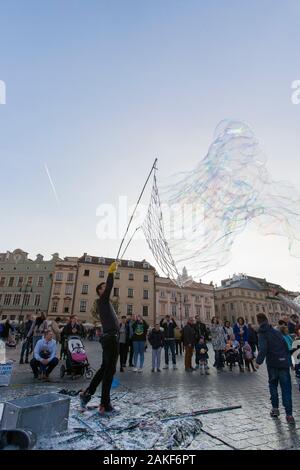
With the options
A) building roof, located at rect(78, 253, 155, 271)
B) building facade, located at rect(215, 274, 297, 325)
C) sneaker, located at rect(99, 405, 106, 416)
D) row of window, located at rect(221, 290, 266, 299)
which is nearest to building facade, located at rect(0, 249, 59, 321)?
building roof, located at rect(78, 253, 155, 271)

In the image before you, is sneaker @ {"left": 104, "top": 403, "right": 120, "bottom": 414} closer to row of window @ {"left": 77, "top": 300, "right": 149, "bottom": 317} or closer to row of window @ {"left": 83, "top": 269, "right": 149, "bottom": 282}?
row of window @ {"left": 77, "top": 300, "right": 149, "bottom": 317}

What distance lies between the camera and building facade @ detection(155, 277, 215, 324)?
60844mm

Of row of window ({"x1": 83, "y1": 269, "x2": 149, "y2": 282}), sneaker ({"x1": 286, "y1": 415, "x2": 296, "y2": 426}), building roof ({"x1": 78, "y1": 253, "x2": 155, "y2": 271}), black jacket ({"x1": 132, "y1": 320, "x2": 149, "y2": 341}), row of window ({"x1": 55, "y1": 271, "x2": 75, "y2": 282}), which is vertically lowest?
sneaker ({"x1": 286, "y1": 415, "x2": 296, "y2": 426})

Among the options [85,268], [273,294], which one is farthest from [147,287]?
[273,294]

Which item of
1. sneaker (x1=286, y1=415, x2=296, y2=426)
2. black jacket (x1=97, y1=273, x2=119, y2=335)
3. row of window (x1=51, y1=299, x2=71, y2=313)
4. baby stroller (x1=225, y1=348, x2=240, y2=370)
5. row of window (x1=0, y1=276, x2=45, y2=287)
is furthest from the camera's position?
row of window (x1=0, y1=276, x2=45, y2=287)

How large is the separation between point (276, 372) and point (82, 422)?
3.42m

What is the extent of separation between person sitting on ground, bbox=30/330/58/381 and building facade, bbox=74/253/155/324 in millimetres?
47592

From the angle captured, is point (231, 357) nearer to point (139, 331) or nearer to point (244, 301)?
point (139, 331)

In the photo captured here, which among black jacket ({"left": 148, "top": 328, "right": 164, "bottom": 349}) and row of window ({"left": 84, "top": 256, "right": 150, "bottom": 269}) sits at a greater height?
row of window ({"left": 84, "top": 256, "right": 150, "bottom": 269})

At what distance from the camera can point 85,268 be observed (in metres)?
58.7

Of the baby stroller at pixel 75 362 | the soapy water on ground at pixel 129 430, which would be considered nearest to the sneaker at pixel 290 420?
the soapy water on ground at pixel 129 430

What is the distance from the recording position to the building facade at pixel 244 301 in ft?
248

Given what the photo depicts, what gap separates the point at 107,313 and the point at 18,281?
58102mm

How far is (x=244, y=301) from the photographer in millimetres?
75750
